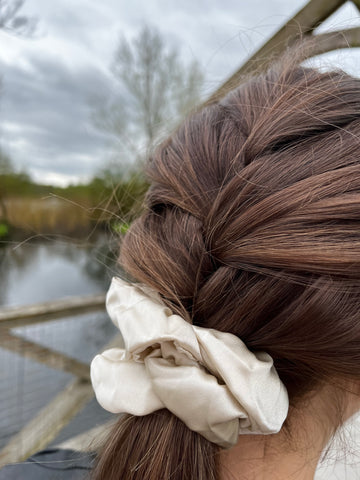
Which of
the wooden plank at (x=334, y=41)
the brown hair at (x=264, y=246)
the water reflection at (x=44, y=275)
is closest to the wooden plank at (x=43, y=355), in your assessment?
the water reflection at (x=44, y=275)

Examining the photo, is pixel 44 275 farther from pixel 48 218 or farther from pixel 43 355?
pixel 48 218

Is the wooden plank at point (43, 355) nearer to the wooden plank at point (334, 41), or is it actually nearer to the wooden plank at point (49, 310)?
the wooden plank at point (49, 310)

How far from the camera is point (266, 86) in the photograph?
56 cm

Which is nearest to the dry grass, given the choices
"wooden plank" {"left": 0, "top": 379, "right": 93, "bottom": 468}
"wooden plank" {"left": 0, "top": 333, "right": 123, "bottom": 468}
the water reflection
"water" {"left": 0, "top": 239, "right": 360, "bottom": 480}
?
"water" {"left": 0, "top": 239, "right": 360, "bottom": 480}

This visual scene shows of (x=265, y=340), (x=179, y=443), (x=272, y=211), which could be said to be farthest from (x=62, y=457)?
(x=272, y=211)

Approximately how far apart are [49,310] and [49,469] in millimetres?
785

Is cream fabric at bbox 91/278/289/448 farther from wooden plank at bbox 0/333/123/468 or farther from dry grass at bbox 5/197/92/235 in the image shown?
wooden plank at bbox 0/333/123/468

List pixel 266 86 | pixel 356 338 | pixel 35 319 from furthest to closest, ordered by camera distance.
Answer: pixel 35 319 < pixel 266 86 < pixel 356 338

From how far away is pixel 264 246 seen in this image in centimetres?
45

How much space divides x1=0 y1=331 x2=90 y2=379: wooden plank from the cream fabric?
1.06 m

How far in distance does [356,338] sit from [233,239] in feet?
0.58

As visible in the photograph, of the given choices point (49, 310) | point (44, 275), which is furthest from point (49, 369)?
point (44, 275)

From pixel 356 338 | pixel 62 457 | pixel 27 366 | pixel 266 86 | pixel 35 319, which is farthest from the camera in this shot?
pixel 27 366

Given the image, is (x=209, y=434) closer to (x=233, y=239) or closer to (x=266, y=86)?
(x=233, y=239)
